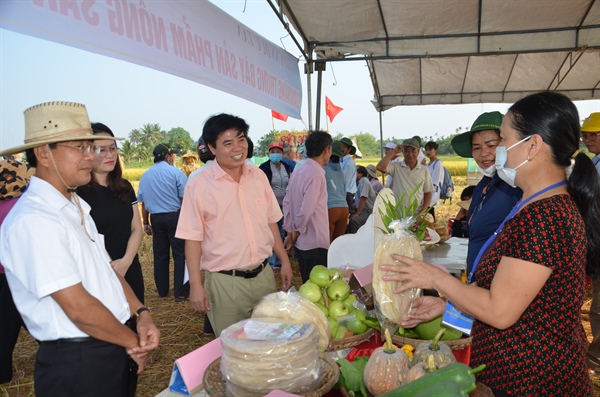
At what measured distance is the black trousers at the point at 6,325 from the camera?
3498 mm

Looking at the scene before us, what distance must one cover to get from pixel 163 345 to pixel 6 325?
4.96ft

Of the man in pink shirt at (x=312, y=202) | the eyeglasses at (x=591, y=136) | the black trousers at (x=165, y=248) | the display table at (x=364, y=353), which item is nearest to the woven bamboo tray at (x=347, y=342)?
the display table at (x=364, y=353)

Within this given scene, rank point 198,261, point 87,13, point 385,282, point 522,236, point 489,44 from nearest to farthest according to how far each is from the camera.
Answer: point 522,236 → point 385,282 → point 87,13 → point 198,261 → point 489,44

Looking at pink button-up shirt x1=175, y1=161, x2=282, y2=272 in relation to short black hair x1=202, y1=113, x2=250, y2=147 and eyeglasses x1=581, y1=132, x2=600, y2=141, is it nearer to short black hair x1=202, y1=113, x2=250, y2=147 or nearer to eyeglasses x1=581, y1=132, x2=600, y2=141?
short black hair x1=202, y1=113, x2=250, y2=147

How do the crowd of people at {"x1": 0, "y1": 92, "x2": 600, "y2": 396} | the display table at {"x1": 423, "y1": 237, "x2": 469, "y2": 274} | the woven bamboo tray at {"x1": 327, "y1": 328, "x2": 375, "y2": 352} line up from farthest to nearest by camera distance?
the display table at {"x1": 423, "y1": 237, "x2": 469, "y2": 274}, the woven bamboo tray at {"x1": 327, "y1": 328, "x2": 375, "y2": 352}, the crowd of people at {"x1": 0, "y1": 92, "x2": 600, "y2": 396}

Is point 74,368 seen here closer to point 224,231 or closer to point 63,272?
point 63,272

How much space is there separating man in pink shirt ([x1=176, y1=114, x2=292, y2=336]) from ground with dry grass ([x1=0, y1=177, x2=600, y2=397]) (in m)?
1.45

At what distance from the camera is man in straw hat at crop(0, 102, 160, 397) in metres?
1.35

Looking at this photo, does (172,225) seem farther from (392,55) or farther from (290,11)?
(392,55)

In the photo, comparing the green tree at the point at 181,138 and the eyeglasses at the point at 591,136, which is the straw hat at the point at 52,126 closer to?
the eyeglasses at the point at 591,136

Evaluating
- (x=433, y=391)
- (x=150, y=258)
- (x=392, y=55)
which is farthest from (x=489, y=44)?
(x=150, y=258)

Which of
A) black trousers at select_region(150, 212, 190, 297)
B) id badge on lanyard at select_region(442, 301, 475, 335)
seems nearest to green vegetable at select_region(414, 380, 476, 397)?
id badge on lanyard at select_region(442, 301, 475, 335)

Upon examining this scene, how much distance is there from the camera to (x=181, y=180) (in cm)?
559

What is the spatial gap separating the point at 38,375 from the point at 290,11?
433 centimetres
